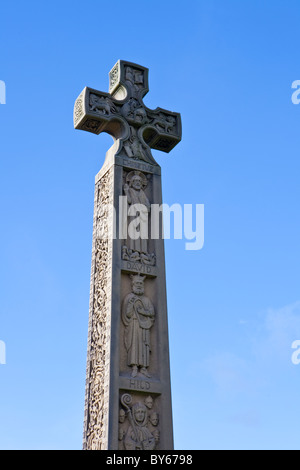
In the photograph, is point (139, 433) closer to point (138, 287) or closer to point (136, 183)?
point (138, 287)

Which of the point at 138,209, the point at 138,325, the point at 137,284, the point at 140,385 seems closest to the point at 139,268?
the point at 137,284

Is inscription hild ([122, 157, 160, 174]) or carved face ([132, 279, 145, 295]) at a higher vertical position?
inscription hild ([122, 157, 160, 174])

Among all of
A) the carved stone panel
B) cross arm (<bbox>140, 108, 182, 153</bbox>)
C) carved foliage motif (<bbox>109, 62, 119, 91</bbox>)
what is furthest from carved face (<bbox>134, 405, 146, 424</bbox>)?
carved foliage motif (<bbox>109, 62, 119, 91</bbox>)

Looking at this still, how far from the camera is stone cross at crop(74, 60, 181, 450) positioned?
898 cm

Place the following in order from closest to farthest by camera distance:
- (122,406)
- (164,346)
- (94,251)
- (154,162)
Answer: (122,406), (164,346), (94,251), (154,162)

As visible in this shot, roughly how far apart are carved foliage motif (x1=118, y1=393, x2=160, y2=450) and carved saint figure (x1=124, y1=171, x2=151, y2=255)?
7.49 feet

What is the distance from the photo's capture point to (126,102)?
11.2 m

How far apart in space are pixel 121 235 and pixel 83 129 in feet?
6.80

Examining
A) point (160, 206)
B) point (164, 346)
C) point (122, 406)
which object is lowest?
point (122, 406)

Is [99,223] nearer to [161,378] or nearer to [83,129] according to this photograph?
[83,129]

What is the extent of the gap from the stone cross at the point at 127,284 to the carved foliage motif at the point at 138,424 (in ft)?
0.04

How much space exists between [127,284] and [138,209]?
130cm

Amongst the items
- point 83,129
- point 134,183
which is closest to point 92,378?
point 134,183

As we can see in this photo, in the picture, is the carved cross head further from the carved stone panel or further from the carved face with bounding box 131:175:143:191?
the carved stone panel
